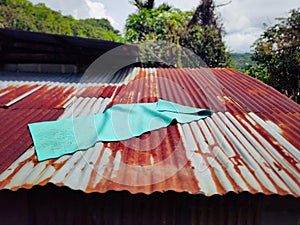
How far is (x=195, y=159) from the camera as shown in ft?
7.02

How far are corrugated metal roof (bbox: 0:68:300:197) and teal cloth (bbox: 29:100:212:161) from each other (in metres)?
0.10

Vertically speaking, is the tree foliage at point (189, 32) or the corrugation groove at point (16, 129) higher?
the tree foliage at point (189, 32)

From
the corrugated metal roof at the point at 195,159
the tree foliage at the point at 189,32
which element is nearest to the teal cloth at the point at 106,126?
the corrugated metal roof at the point at 195,159

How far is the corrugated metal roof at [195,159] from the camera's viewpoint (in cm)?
183

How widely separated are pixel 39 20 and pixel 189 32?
21954 millimetres

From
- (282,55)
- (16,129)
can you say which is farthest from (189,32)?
(16,129)

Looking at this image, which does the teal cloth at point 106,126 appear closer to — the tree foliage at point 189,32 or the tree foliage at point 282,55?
the tree foliage at point 282,55

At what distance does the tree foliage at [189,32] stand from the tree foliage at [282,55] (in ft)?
7.99

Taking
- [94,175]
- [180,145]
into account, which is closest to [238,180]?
[180,145]

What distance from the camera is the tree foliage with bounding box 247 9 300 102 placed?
345 inches

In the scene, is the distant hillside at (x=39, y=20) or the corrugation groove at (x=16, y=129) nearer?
the corrugation groove at (x=16, y=129)

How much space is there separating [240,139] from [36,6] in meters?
33.8

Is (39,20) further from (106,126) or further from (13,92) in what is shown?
(106,126)

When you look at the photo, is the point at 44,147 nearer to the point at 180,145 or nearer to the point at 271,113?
the point at 180,145
